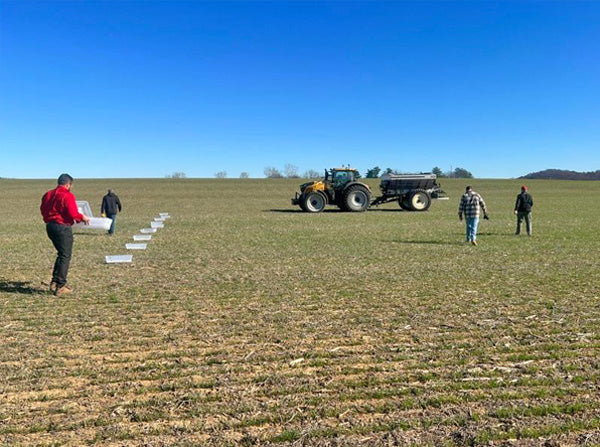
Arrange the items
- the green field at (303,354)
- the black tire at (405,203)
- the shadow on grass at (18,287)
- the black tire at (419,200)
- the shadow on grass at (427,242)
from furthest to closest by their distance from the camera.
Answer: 1. the black tire at (405,203)
2. the black tire at (419,200)
3. the shadow on grass at (427,242)
4. the shadow on grass at (18,287)
5. the green field at (303,354)

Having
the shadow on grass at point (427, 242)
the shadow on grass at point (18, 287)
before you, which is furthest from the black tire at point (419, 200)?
the shadow on grass at point (18, 287)

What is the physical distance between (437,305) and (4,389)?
5.04 metres

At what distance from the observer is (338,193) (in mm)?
26391

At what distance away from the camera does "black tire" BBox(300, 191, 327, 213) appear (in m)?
26.0

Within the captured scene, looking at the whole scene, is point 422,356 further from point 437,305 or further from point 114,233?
point 114,233

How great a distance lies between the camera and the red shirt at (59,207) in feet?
23.0

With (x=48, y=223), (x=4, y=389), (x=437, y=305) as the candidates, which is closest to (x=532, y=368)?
(x=437, y=305)

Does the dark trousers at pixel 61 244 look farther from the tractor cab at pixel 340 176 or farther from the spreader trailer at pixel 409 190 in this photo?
the spreader trailer at pixel 409 190

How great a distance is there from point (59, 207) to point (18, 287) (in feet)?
6.28

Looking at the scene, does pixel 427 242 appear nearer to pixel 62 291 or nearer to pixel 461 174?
pixel 62 291

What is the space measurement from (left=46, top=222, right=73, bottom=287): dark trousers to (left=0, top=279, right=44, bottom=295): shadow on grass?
67cm

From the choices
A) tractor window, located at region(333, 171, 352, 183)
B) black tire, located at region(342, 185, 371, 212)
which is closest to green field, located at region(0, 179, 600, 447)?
black tire, located at region(342, 185, 371, 212)

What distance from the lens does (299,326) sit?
566cm

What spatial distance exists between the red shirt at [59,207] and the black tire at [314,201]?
63.4ft
